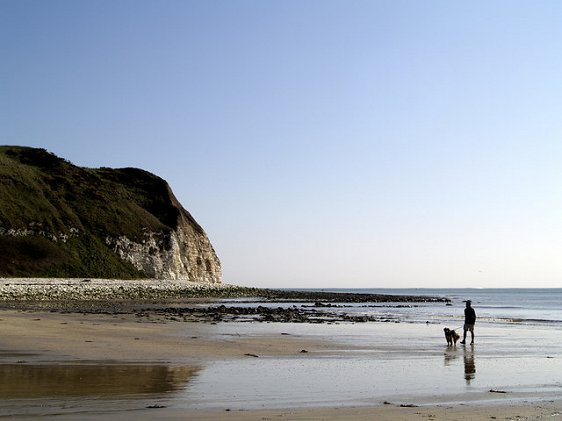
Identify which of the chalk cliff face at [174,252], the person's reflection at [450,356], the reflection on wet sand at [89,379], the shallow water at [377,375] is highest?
the chalk cliff face at [174,252]

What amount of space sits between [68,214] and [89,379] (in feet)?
251

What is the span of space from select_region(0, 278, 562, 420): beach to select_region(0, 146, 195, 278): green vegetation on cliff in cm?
5239

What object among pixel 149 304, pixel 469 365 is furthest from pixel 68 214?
pixel 469 365

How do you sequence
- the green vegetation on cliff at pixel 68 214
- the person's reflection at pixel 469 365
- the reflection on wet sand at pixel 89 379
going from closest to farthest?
the reflection on wet sand at pixel 89 379
the person's reflection at pixel 469 365
the green vegetation on cliff at pixel 68 214

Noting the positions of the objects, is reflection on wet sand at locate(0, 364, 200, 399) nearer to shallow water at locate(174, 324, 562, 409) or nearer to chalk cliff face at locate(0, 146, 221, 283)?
shallow water at locate(174, 324, 562, 409)

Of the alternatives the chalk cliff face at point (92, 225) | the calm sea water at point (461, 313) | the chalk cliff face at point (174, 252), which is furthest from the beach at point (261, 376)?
the chalk cliff face at point (174, 252)

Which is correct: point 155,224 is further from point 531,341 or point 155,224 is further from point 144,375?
point 144,375

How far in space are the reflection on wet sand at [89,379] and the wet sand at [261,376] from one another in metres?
A: 0.02

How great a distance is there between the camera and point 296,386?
41.4ft

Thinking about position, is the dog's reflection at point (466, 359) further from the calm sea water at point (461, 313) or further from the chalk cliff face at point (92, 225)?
the chalk cliff face at point (92, 225)

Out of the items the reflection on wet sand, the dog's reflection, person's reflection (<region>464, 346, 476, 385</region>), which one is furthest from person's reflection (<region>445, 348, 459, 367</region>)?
the reflection on wet sand

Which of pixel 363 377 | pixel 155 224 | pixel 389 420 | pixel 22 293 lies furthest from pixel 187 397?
pixel 155 224

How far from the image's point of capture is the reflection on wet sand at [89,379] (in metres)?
11.0

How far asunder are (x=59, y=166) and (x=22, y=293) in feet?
175
